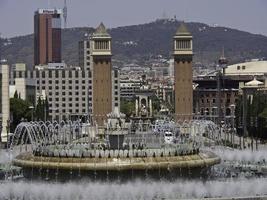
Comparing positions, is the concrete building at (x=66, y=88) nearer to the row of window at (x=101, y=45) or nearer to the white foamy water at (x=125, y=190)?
the row of window at (x=101, y=45)

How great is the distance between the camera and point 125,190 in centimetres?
2631

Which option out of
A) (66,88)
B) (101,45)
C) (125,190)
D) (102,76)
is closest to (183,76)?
(102,76)

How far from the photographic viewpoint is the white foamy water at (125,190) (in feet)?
85.9

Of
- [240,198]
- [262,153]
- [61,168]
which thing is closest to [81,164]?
[61,168]

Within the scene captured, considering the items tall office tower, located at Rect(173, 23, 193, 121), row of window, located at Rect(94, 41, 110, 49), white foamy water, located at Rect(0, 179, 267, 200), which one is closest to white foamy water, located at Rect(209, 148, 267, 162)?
white foamy water, located at Rect(0, 179, 267, 200)

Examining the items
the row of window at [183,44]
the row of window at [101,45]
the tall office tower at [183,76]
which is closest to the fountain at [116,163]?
the tall office tower at [183,76]

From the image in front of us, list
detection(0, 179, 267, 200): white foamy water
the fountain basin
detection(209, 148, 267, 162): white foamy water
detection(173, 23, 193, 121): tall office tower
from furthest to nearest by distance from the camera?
detection(173, 23, 193, 121): tall office tower → detection(209, 148, 267, 162): white foamy water → the fountain basin → detection(0, 179, 267, 200): white foamy water

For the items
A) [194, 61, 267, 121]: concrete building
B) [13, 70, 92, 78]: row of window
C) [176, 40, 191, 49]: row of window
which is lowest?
[194, 61, 267, 121]: concrete building

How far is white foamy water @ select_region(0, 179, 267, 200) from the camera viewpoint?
85.9ft

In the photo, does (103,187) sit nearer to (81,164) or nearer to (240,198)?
(81,164)

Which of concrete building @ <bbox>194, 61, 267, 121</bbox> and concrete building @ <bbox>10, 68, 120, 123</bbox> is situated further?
concrete building @ <bbox>10, 68, 120, 123</bbox>

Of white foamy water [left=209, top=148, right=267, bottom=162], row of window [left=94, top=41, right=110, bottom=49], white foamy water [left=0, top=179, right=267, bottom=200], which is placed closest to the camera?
white foamy water [left=0, top=179, right=267, bottom=200]

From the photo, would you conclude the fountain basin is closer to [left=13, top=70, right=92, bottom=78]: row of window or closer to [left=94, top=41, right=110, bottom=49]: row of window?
[left=94, top=41, right=110, bottom=49]: row of window

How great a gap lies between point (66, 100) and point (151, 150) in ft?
355
